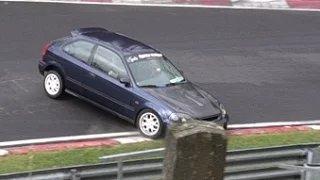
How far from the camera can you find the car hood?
1287cm

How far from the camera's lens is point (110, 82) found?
13453 mm

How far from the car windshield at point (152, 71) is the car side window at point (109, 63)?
0.19 m

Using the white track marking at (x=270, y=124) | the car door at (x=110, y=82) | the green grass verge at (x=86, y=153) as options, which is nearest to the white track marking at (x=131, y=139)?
the green grass verge at (x=86, y=153)

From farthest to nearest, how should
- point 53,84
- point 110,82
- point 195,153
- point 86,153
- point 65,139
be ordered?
1. point 53,84
2. point 110,82
3. point 65,139
4. point 86,153
5. point 195,153

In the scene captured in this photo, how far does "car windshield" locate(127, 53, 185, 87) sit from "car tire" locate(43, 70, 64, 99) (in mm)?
1525

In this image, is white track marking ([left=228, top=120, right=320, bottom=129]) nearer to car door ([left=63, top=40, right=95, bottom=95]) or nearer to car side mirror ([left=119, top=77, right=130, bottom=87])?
car side mirror ([left=119, top=77, right=130, bottom=87])

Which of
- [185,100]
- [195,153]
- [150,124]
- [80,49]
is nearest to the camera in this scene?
[195,153]

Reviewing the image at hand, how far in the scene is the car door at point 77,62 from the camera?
13.9 metres

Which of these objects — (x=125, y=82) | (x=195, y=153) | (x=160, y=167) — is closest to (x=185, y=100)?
(x=125, y=82)

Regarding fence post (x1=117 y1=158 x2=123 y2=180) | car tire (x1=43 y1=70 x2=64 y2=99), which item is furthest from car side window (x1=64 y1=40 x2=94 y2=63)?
fence post (x1=117 y1=158 x2=123 y2=180)

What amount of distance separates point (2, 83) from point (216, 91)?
4.46 metres

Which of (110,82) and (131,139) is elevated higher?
(110,82)

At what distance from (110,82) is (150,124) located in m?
1.19

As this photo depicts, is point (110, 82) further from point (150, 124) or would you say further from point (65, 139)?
point (65, 139)
